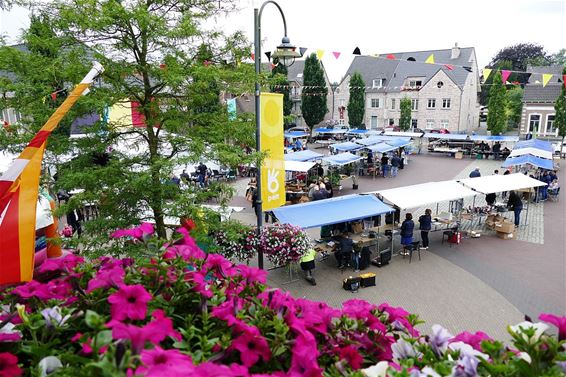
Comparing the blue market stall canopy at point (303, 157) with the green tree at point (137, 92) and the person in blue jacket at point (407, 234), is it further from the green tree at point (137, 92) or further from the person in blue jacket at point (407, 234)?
the green tree at point (137, 92)

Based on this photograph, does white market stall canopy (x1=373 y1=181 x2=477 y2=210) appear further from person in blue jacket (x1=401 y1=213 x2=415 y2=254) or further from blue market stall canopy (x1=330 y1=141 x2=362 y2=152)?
blue market stall canopy (x1=330 y1=141 x2=362 y2=152)

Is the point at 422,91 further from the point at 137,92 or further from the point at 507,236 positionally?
the point at 137,92

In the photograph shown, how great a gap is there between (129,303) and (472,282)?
11149 millimetres

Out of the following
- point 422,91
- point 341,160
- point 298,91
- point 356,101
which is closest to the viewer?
point 341,160

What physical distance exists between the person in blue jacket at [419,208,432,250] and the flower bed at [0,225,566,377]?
39.3 feet

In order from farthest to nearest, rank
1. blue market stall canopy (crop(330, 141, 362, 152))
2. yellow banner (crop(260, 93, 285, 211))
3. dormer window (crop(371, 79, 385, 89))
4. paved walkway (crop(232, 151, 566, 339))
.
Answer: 1. dormer window (crop(371, 79, 385, 89))
2. blue market stall canopy (crop(330, 141, 362, 152))
3. paved walkway (crop(232, 151, 566, 339))
4. yellow banner (crop(260, 93, 285, 211))

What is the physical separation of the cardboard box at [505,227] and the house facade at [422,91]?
34.7 m

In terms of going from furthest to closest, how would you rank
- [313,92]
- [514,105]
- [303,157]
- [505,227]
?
[514,105] < [313,92] < [303,157] < [505,227]

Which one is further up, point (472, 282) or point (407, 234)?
point (407, 234)

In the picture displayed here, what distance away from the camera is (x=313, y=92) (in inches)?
1908

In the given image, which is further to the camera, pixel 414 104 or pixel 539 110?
pixel 414 104

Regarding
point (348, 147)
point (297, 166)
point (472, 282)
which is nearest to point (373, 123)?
point (348, 147)

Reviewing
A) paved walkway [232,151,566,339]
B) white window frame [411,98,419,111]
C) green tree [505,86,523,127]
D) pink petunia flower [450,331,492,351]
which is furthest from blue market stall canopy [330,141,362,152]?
green tree [505,86,523,127]

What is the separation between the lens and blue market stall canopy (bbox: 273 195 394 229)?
11663 mm
